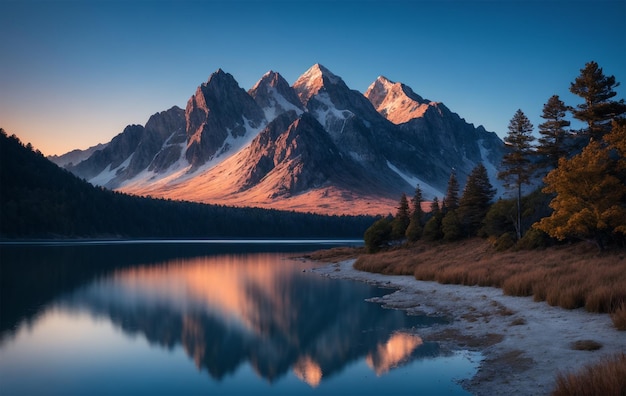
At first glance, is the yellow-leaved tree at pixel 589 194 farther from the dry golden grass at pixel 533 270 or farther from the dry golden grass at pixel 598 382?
the dry golden grass at pixel 598 382

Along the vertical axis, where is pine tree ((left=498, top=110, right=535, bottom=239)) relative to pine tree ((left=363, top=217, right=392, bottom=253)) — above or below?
above

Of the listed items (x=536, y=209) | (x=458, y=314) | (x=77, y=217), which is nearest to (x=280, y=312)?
(x=458, y=314)

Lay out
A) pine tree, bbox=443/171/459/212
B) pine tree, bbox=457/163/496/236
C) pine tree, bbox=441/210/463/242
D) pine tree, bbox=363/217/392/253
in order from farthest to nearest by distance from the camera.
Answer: pine tree, bbox=363/217/392/253 < pine tree, bbox=443/171/459/212 < pine tree, bbox=441/210/463/242 < pine tree, bbox=457/163/496/236

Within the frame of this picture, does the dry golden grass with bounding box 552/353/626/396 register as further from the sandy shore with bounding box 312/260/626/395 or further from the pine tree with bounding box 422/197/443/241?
the pine tree with bounding box 422/197/443/241

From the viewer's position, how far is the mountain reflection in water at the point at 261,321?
886 inches

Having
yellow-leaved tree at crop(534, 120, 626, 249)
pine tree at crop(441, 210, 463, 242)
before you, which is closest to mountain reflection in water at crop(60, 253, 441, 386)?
yellow-leaved tree at crop(534, 120, 626, 249)

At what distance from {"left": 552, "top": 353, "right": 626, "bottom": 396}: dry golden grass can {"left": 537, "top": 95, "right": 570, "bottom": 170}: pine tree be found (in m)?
43.3

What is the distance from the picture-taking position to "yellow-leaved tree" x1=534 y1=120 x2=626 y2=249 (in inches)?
1446

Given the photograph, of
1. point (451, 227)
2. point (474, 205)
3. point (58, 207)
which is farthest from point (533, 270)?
point (58, 207)

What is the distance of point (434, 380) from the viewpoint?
722 inches

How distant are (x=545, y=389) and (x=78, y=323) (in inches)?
1039

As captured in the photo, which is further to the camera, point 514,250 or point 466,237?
point 466,237

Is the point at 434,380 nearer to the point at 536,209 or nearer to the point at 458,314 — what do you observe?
the point at 458,314

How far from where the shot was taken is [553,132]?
52969 millimetres
